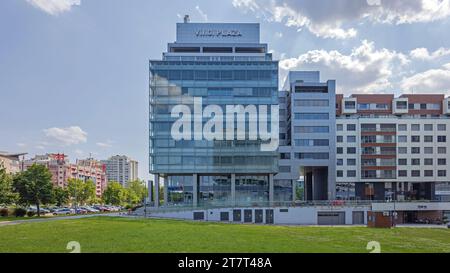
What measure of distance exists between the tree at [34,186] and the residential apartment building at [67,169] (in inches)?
2265

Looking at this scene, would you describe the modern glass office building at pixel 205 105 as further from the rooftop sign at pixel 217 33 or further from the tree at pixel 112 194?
the tree at pixel 112 194

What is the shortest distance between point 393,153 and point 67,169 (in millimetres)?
115676

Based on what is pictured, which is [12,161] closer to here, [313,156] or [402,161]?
[313,156]

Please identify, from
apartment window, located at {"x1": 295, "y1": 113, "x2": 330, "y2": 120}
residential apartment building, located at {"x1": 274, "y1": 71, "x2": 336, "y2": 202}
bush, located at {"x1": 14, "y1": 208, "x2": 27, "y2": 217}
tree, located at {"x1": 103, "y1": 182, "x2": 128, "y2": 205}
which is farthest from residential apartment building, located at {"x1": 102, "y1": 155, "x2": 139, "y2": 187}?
bush, located at {"x1": 14, "y1": 208, "x2": 27, "y2": 217}

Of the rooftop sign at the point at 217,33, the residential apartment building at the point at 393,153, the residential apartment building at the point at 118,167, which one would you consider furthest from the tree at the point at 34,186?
the residential apartment building at the point at 118,167

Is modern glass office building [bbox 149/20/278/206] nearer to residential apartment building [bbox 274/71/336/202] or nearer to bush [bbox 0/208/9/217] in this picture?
residential apartment building [bbox 274/71/336/202]

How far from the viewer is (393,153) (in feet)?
222

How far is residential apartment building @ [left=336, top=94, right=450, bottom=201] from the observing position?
67500 mm

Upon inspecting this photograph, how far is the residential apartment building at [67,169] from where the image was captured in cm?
12325

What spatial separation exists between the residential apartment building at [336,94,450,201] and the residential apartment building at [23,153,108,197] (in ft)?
258

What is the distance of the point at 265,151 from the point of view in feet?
190
